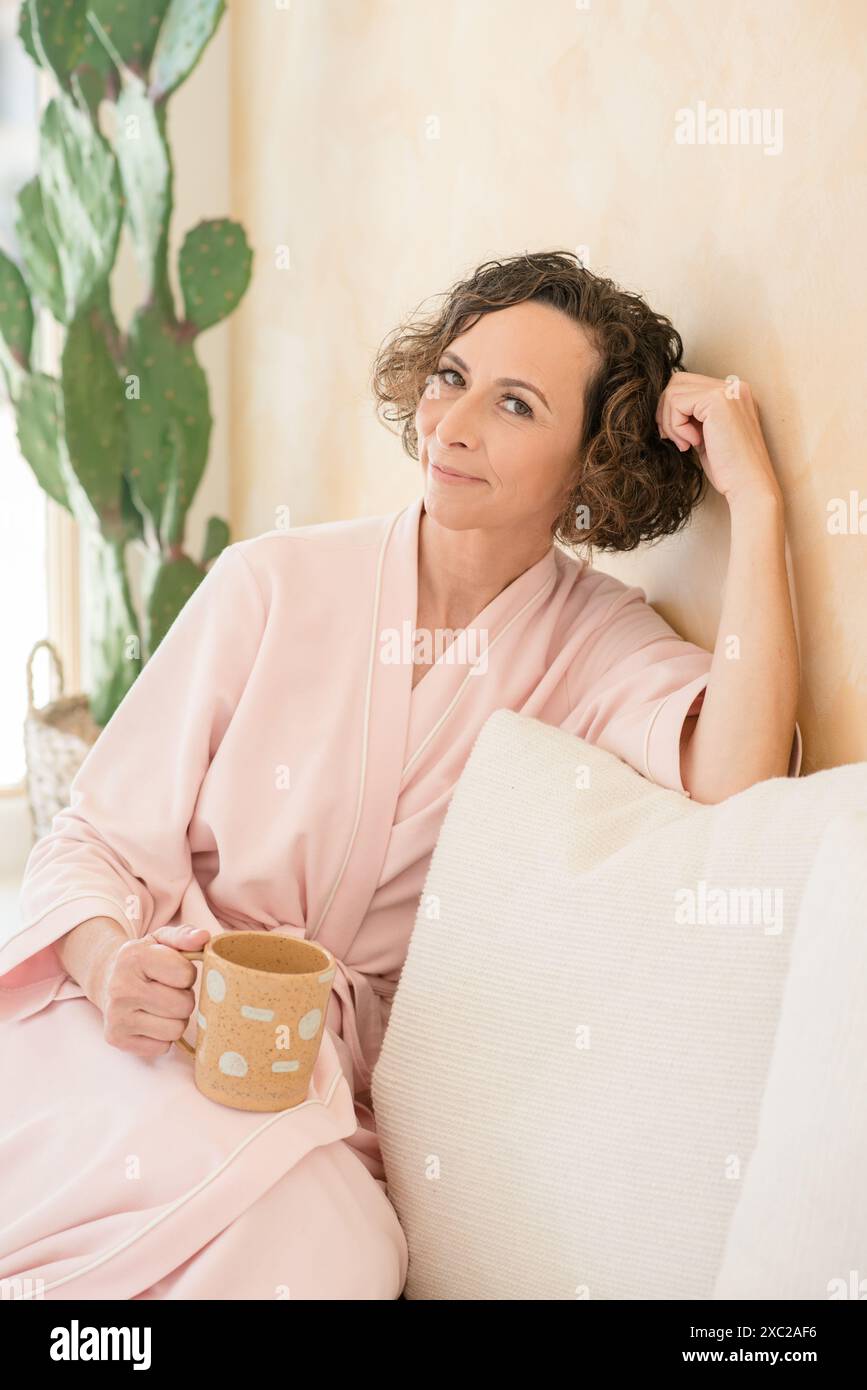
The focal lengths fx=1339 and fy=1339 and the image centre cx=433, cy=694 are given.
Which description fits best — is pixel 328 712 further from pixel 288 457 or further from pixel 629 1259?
pixel 288 457

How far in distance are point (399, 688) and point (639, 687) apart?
262mm

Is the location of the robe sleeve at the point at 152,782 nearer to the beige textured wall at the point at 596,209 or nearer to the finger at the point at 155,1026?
the finger at the point at 155,1026

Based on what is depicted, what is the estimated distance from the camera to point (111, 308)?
2623 millimetres

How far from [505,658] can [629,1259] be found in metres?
0.69

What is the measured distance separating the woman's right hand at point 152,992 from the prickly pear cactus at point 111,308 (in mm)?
1524

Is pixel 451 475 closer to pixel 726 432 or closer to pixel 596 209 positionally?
pixel 726 432

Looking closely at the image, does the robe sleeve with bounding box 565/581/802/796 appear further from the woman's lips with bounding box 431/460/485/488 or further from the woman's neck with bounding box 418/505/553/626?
the woman's lips with bounding box 431/460/485/488

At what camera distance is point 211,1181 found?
1.09 m

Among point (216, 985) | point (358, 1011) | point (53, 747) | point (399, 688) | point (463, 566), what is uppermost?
point (463, 566)

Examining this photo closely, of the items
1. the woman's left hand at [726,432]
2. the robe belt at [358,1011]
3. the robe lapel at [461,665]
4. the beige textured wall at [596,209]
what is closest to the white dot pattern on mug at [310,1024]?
the robe belt at [358,1011]

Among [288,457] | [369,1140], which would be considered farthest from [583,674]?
[288,457]

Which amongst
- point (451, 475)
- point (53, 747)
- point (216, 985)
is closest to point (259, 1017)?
point (216, 985)

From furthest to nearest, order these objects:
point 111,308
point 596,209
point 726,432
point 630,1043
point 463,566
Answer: point 111,308 → point 596,209 → point 463,566 → point 726,432 → point 630,1043

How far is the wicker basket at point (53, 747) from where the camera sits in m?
2.63
